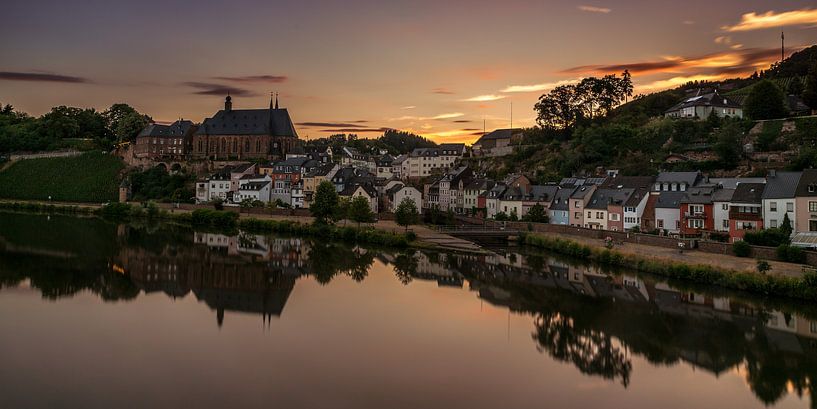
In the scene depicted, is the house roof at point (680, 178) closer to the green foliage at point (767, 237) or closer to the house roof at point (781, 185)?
the house roof at point (781, 185)

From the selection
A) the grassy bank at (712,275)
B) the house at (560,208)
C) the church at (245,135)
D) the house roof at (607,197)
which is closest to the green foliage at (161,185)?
the church at (245,135)

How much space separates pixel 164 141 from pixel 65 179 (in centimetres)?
1138

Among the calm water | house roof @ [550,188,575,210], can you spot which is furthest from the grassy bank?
house roof @ [550,188,575,210]

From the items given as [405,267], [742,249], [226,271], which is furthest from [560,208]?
[226,271]

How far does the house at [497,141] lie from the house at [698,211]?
32244mm

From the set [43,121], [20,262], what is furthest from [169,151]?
[20,262]

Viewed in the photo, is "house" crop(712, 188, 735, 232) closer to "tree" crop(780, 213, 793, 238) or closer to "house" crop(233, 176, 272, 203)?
"tree" crop(780, 213, 793, 238)

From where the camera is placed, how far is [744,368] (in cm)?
1634

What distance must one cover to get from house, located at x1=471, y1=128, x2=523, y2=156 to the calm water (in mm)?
33894

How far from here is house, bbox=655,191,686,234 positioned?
33.9 metres

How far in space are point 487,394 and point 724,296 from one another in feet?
44.2

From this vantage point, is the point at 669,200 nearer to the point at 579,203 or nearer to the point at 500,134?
the point at 579,203

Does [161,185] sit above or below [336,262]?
above

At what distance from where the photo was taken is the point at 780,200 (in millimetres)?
28359
